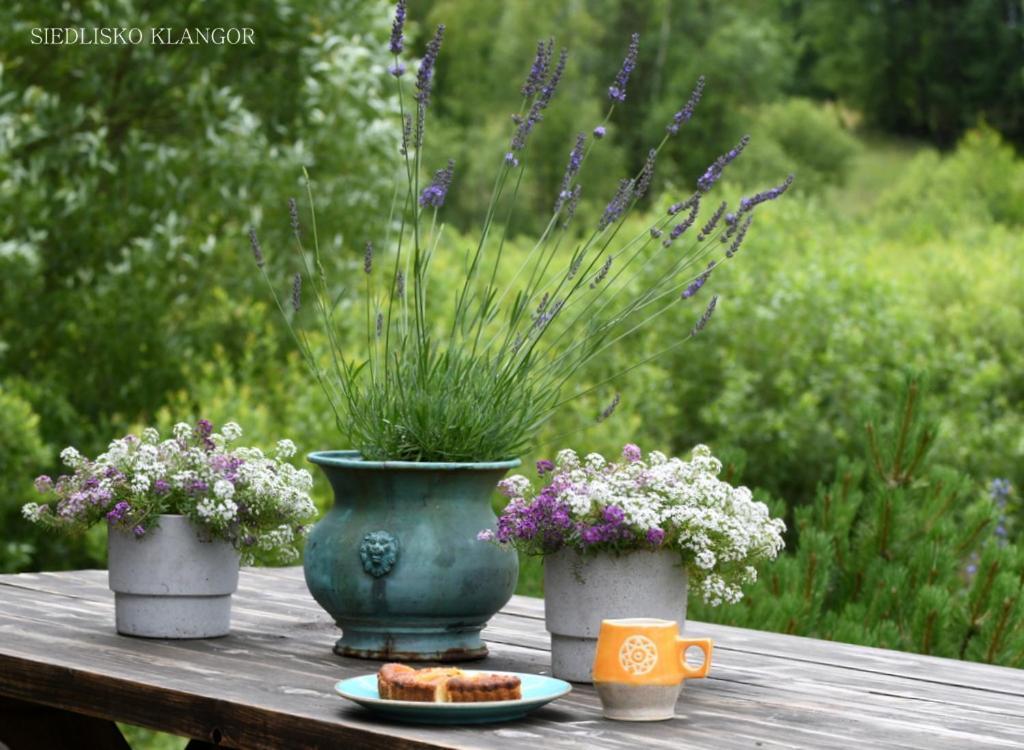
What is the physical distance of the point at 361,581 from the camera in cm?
238

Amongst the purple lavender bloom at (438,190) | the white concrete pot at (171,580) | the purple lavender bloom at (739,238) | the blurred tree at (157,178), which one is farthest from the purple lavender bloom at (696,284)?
the blurred tree at (157,178)

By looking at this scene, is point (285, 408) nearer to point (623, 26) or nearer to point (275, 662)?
point (275, 662)

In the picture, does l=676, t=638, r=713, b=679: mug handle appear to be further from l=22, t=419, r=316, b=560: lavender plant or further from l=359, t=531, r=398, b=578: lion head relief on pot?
l=22, t=419, r=316, b=560: lavender plant

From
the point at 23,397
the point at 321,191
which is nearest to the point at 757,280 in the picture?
the point at 321,191

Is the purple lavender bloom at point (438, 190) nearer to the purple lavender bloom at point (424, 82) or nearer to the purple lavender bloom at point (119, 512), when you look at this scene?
the purple lavender bloom at point (424, 82)

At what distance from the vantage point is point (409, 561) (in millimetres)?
2371

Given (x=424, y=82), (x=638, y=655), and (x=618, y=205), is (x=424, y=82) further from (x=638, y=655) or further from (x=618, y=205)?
(x=638, y=655)

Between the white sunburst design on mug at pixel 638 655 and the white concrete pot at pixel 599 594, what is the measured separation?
0.20 meters

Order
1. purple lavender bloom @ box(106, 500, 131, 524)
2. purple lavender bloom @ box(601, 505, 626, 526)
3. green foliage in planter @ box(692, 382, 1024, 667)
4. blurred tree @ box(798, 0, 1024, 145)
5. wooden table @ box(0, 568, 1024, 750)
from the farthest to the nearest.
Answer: blurred tree @ box(798, 0, 1024, 145), green foliage in planter @ box(692, 382, 1024, 667), purple lavender bloom @ box(106, 500, 131, 524), purple lavender bloom @ box(601, 505, 626, 526), wooden table @ box(0, 568, 1024, 750)

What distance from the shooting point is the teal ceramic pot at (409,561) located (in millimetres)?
2371

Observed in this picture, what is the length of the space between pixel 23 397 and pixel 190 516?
4.64m

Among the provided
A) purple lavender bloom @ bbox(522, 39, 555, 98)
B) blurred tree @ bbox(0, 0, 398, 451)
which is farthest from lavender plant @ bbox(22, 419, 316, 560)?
blurred tree @ bbox(0, 0, 398, 451)

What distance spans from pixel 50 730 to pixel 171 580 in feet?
1.42

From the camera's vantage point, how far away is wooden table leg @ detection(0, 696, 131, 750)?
2.69 metres
